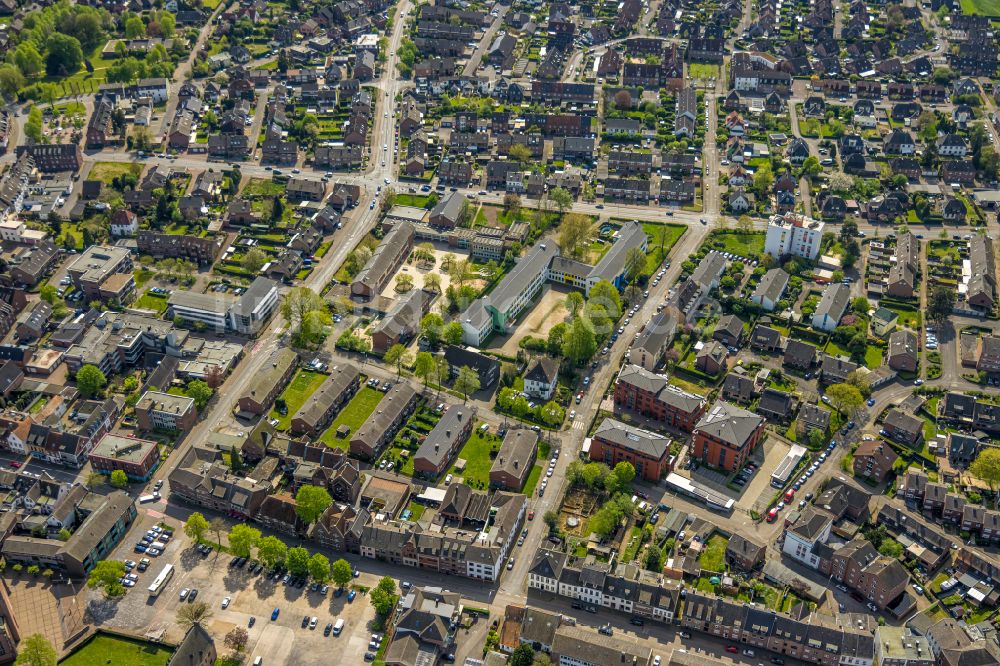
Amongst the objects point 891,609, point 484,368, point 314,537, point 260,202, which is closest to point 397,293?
point 484,368

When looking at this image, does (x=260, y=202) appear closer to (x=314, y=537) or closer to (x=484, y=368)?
(x=484, y=368)

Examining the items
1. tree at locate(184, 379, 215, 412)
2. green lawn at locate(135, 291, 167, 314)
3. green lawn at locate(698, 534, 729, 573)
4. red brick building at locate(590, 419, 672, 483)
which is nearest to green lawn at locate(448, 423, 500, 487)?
red brick building at locate(590, 419, 672, 483)

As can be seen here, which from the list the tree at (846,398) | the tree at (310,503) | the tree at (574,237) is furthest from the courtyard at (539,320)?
the tree at (846,398)

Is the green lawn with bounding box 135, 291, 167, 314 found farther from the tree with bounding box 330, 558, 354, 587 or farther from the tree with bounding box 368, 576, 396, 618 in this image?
the tree with bounding box 368, 576, 396, 618

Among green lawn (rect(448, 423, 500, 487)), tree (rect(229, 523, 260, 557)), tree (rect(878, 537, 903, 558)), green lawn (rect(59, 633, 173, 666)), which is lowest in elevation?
tree (rect(878, 537, 903, 558))

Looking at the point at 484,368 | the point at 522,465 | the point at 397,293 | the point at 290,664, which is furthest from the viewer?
the point at 397,293

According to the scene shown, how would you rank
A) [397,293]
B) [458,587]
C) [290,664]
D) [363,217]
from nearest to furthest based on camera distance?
[290,664] < [458,587] < [397,293] < [363,217]

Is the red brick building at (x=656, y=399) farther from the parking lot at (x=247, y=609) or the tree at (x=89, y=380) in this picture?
the tree at (x=89, y=380)
